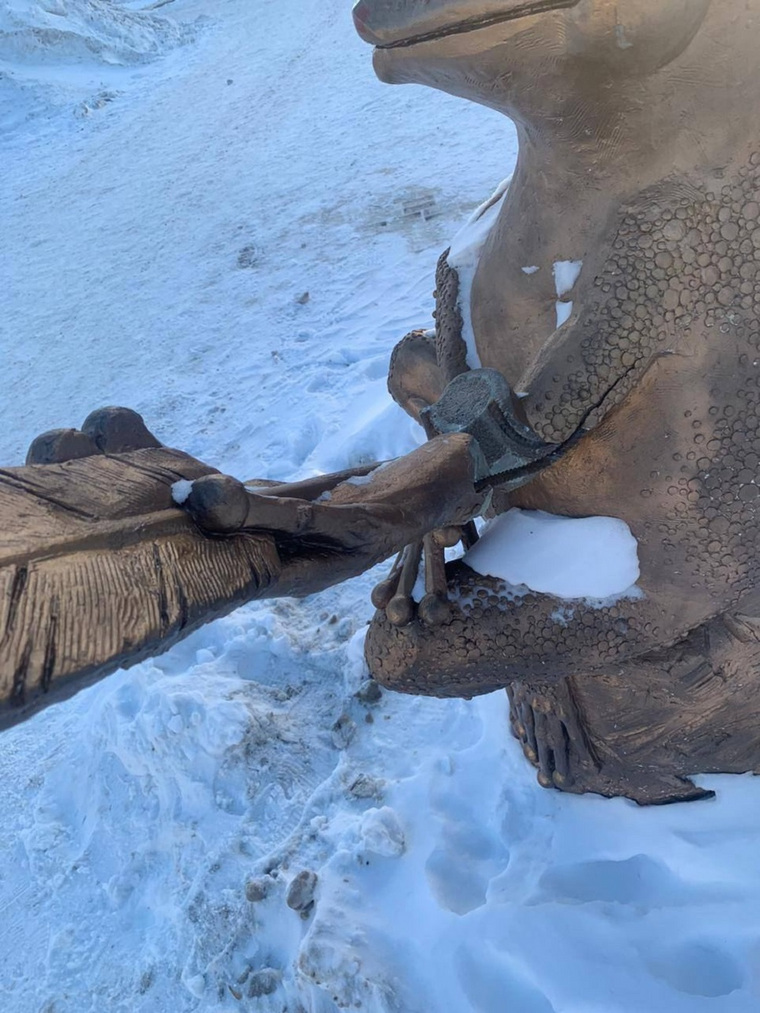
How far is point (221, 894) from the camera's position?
1543 mm

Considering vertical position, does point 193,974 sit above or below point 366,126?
below

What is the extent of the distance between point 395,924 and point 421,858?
115 millimetres

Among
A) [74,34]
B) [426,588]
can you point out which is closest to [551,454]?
[426,588]

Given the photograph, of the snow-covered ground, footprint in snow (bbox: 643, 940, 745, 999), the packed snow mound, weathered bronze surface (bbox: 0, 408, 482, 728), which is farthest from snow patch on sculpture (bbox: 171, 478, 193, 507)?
the packed snow mound

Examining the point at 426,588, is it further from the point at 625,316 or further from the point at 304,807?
the point at 304,807

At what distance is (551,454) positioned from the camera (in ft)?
3.29

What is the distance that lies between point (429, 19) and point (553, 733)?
1057 millimetres

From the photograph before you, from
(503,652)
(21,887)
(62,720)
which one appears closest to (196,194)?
(62,720)

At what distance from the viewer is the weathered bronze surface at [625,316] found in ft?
2.93

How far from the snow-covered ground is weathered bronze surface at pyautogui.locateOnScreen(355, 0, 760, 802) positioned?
374 millimetres

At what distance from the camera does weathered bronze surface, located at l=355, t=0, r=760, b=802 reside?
0.89 meters

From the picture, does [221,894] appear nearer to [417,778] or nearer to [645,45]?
[417,778]

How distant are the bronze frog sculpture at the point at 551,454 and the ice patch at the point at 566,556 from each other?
2 centimetres

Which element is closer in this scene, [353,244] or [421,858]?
[421,858]
